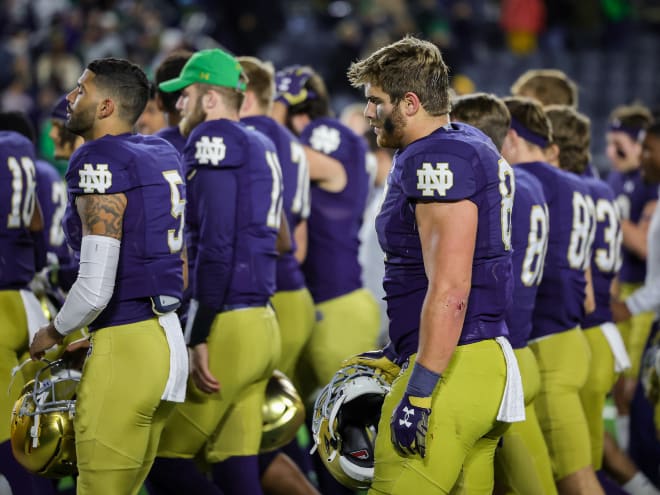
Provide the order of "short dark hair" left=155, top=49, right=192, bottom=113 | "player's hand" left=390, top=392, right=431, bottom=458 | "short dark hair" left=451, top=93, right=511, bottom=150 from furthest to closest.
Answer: "short dark hair" left=155, top=49, right=192, bottom=113 < "short dark hair" left=451, top=93, right=511, bottom=150 < "player's hand" left=390, top=392, right=431, bottom=458

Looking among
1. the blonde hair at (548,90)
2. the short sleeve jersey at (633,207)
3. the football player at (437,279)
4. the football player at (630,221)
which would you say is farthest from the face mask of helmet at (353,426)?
the short sleeve jersey at (633,207)

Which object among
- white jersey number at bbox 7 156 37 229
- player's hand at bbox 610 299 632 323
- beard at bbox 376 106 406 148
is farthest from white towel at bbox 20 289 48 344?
player's hand at bbox 610 299 632 323

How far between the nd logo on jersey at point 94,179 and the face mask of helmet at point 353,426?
1071mm

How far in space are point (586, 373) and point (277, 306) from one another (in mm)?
1599

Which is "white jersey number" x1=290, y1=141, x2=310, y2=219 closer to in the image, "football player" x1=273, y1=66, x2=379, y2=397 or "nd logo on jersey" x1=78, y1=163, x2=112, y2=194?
"football player" x1=273, y1=66, x2=379, y2=397

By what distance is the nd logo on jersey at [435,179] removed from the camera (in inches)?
132

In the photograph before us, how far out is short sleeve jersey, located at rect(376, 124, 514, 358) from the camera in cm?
337

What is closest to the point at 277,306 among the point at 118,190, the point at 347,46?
the point at 118,190

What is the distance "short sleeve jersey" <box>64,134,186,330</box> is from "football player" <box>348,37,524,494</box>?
2.74 ft

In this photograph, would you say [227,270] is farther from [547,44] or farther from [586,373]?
[547,44]

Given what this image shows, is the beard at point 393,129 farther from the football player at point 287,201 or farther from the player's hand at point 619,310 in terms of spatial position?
the player's hand at point 619,310

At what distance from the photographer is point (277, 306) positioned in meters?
5.68

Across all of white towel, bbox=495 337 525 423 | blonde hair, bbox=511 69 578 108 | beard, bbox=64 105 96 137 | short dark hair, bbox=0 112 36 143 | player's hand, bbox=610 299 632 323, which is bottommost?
player's hand, bbox=610 299 632 323

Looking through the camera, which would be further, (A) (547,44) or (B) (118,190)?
(A) (547,44)
